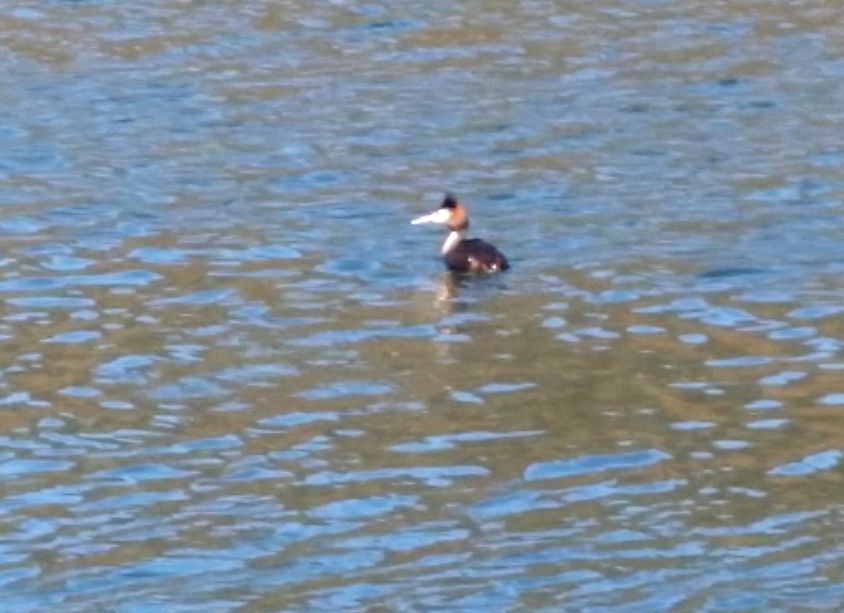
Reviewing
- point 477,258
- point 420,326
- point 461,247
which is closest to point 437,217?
point 461,247

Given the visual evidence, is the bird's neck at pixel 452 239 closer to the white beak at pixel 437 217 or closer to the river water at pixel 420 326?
the white beak at pixel 437 217

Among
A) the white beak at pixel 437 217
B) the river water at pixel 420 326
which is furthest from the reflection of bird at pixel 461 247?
the river water at pixel 420 326

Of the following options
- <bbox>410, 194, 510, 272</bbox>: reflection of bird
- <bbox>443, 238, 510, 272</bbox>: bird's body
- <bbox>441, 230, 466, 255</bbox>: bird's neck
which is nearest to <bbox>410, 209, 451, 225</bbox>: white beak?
<bbox>410, 194, 510, 272</bbox>: reflection of bird

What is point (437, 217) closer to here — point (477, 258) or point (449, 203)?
point (449, 203)

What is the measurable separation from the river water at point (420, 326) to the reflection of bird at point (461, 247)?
0.37 ft

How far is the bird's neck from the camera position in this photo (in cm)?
1442

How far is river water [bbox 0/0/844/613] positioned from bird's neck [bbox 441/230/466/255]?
208mm

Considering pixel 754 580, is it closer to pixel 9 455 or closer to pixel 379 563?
pixel 379 563

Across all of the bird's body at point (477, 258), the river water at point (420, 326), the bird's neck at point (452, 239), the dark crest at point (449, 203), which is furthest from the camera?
the dark crest at point (449, 203)

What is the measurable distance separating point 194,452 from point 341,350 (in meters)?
1.89

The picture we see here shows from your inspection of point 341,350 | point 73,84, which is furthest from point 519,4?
point 341,350

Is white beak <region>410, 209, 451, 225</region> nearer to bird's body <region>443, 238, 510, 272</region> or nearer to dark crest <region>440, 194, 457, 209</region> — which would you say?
dark crest <region>440, 194, 457, 209</region>

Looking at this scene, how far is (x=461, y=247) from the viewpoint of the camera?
1418 cm

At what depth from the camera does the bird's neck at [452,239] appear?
568 inches
